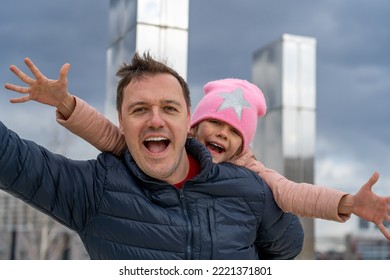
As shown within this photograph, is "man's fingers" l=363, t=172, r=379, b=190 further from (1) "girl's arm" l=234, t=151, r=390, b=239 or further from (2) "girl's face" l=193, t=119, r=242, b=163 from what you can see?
(2) "girl's face" l=193, t=119, r=242, b=163

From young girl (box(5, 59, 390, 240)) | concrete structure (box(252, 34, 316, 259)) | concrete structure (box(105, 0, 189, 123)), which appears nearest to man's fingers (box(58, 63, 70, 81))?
young girl (box(5, 59, 390, 240))

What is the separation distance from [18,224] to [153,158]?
20862 millimetres

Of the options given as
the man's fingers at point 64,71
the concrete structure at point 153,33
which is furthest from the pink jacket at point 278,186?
the concrete structure at point 153,33

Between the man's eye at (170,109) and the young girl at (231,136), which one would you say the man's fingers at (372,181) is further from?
the man's eye at (170,109)

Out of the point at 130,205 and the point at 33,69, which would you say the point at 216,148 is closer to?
the point at 130,205

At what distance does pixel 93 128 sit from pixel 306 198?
0.76m

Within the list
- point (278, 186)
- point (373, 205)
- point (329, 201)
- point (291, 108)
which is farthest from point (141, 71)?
point (291, 108)

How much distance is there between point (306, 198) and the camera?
7.11 ft

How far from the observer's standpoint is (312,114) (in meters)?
7.18

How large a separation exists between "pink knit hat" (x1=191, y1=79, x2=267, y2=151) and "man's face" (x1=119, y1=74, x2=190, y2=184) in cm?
50
